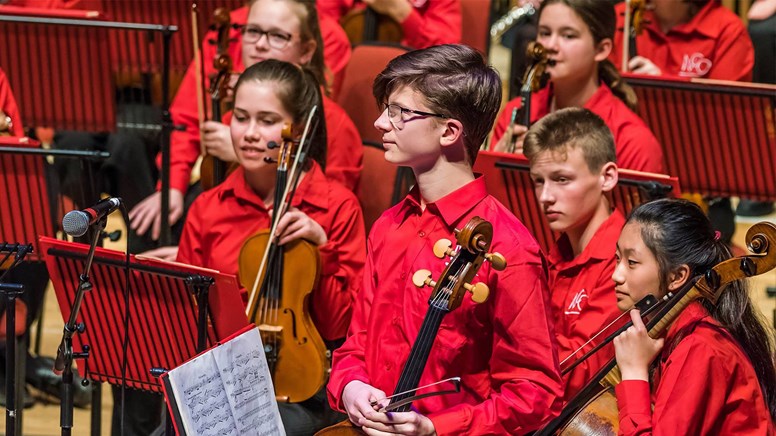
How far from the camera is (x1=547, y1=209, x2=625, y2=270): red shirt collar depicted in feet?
9.18

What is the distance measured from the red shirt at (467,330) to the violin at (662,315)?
0.09 meters

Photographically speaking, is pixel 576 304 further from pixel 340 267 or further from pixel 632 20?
pixel 632 20

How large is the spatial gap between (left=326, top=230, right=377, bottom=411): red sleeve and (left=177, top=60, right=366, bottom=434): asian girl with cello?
2.21 ft

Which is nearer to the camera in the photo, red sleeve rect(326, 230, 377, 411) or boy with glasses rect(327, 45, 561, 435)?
boy with glasses rect(327, 45, 561, 435)

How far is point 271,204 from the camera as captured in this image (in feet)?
10.4

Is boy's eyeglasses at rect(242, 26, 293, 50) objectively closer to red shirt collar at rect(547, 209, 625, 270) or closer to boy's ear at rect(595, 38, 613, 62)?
boy's ear at rect(595, 38, 613, 62)

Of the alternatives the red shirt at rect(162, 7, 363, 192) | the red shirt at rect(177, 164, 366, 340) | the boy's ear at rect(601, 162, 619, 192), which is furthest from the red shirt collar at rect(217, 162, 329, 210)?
the boy's ear at rect(601, 162, 619, 192)

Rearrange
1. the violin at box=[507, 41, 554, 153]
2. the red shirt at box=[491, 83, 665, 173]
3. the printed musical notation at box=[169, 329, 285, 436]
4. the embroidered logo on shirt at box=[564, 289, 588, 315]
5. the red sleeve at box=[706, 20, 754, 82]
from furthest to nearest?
the red sleeve at box=[706, 20, 754, 82] < the violin at box=[507, 41, 554, 153] < the red shirt at box=[491, 83, 665, 173] < the embroidered logo on shirt at box=[564, 289, 588, 315] < the printed musical notation at box=[169, 329, 285, 436]

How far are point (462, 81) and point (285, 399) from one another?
1.07 m

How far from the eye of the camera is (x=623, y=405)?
220 centimetres

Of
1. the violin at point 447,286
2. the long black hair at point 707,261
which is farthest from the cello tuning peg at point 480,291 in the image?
the long black hair at point 707,261

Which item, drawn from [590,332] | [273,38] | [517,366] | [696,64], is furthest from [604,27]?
[517,366]

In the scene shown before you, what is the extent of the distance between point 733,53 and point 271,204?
192 cm

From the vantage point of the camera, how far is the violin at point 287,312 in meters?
2.88
